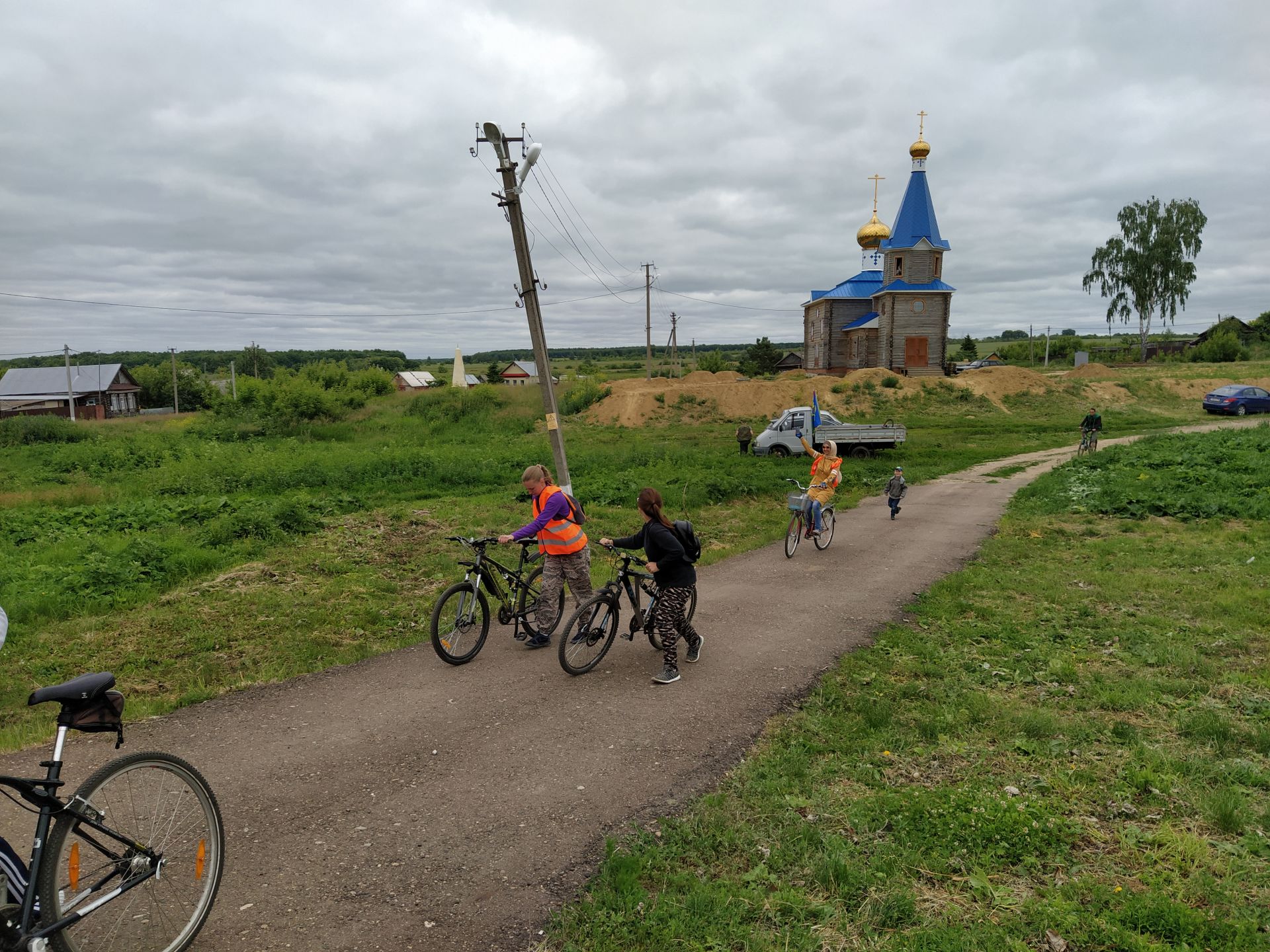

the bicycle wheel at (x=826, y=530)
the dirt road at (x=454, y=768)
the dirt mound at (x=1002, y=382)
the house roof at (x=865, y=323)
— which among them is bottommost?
the dirt road at (x=454, y=768)

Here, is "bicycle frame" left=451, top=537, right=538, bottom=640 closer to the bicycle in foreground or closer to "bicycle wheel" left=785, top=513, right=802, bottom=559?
the bicycle in foreground

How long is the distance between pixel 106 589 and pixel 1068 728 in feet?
37.9

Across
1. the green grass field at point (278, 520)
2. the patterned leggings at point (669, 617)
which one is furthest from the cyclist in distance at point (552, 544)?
the green grass field at point (278, 520)

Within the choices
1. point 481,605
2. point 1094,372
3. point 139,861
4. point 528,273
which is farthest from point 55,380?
point 1094,372

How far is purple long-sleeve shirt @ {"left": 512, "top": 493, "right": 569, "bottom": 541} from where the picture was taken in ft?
24.8

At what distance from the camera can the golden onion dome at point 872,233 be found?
6109 centimetres

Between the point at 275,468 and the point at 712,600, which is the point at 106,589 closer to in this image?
the point at 712,600

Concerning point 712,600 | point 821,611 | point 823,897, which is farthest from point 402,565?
point 823,897

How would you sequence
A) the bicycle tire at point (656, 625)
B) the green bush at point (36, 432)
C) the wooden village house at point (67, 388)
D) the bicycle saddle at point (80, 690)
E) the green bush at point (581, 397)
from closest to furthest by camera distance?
1. the bicycle saddle at point (80, 690)
2. the bicycle tire at point (656, 625)
3. the green bush at point (36, 432)
4. the green bush at point (581, 397)
5. the wooden village house at point (67, 388)

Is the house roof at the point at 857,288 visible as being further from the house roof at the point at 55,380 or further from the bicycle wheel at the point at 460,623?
the house roof at the point at 55,380

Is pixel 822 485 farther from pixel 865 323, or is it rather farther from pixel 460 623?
pixel 865 323

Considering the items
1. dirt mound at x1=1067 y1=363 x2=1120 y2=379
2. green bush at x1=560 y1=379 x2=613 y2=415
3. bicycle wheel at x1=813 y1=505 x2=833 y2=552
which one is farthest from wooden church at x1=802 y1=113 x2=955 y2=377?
bicycle wheel at x1=813 y1=505 x2=833 y2=552

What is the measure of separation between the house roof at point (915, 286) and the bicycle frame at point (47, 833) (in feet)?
175

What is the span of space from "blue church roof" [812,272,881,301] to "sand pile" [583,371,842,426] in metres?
14.0
